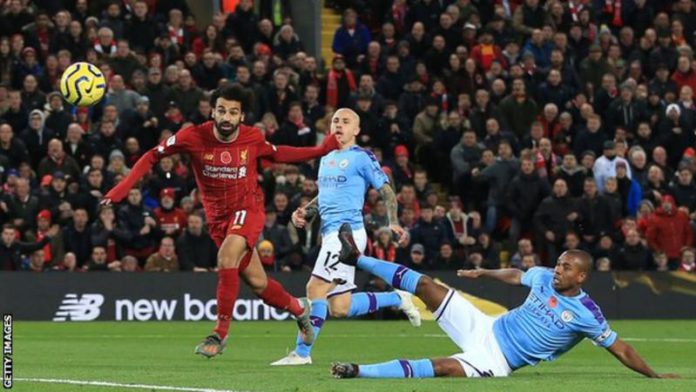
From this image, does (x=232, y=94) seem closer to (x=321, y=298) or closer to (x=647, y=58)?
(x=321, y=298)

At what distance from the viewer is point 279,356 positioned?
17.0m

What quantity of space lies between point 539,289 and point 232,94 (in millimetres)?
3639

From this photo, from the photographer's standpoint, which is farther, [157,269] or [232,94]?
[157,269]

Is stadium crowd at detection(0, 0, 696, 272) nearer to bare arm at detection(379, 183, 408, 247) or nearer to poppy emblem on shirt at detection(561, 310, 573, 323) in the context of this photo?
bare arm at detection(379, 183, 408, 247)

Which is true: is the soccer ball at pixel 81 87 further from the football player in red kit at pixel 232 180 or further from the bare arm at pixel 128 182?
the bare arm at pixel 128 182

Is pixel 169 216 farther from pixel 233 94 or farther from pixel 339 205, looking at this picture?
pixel 233 94

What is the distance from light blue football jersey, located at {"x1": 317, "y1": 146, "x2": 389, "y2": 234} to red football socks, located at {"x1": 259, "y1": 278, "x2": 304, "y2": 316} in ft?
2.58

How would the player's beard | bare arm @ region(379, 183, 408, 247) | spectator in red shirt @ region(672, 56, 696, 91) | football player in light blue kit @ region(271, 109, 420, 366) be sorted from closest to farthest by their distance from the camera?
1. the player's beard
2. bare arm @ region(379, 183, 408, 247)
3. football player in light blue kit @ region(271, 109, 420, 366)
4. spectator in red shirt @ region(672, 56, 696, 91)

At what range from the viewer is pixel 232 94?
49.1 ft

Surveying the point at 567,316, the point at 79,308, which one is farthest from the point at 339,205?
the point at 79,308

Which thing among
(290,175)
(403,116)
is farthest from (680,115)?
(290,175)

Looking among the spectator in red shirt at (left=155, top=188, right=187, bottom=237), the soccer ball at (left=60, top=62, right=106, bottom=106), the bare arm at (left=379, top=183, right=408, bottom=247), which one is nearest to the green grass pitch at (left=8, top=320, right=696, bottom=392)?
the bare arm at (left=379, top=183, right=408, bottom=247)

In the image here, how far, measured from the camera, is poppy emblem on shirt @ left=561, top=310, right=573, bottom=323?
12.8 meters

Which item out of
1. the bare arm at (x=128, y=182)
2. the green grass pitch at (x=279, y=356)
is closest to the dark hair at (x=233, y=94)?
the bare arm at (x=128, y=182)
